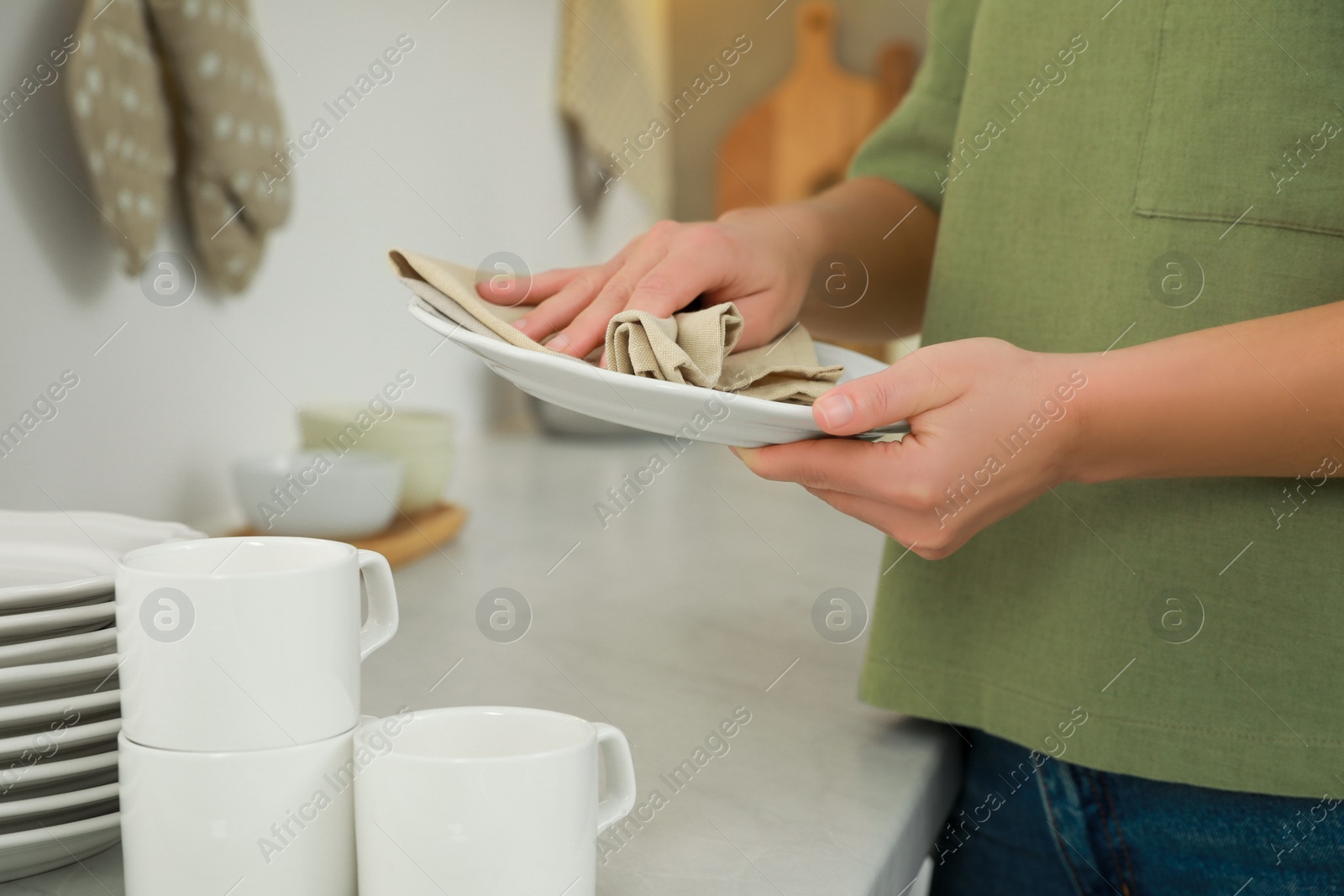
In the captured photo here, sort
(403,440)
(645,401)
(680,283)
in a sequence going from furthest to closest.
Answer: (403,440) → (680,283) → (645,401)

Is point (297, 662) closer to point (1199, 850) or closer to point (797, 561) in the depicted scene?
point (1199, 850)

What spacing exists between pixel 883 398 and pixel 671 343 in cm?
10

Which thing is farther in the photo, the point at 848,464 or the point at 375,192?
the point at 375,192

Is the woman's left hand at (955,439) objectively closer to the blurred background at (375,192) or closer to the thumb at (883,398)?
the thumb at (883,398)

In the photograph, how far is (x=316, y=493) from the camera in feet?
2.90

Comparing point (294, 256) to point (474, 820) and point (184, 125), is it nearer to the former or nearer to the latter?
point (184, 125)

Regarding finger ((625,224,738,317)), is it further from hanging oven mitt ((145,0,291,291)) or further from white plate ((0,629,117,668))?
hanging oven mitt ((145,0,291,291))

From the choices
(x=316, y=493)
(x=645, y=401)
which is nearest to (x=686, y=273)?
(x=645, y=401)

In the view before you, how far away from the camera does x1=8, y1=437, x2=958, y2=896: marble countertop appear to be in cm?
46

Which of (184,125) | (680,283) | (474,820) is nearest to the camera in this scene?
(474,820)

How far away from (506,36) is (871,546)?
0.92 m

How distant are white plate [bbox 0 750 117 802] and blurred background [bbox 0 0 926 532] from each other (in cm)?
46

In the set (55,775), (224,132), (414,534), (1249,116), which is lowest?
(414,534)

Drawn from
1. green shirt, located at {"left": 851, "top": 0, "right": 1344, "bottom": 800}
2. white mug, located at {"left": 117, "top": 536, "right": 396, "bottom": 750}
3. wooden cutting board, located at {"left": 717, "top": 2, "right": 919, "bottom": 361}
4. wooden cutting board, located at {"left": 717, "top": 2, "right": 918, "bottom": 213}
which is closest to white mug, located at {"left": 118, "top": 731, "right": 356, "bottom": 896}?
white mug, located at {"left": 117, "top": 536, "right": 396, "bottom": 750}
